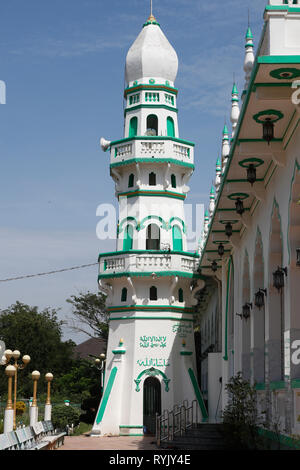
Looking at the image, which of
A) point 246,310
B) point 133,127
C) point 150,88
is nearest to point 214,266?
point 246,310

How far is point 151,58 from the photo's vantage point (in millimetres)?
36438

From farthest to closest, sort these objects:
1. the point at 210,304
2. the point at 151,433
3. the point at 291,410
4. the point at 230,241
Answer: the point at 210,304, the point at 151,433, the point at 230,241, the point at 291,410

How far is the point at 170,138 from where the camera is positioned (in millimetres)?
34750

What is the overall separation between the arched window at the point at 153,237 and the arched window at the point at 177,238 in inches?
42.3

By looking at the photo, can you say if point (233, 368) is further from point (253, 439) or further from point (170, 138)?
point (170, 138)

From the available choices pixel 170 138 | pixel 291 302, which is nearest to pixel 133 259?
pixel 170 138

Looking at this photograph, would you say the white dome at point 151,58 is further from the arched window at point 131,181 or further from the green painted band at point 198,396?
the green painted band at point 198,396

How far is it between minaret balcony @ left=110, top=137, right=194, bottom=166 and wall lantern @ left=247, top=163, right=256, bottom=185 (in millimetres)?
18682

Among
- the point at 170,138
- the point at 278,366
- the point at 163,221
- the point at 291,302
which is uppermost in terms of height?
the point at 170,138

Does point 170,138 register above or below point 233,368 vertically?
above

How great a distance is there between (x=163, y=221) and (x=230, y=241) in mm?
12397

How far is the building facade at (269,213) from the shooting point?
460 inches

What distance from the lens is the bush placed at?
34.9m

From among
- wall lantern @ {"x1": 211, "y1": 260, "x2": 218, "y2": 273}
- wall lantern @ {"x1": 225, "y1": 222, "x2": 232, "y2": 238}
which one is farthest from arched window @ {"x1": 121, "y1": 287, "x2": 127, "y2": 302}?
wall lantern @ {"x1": 225, "y1": 222, "x2": 232, "y2": 238}
